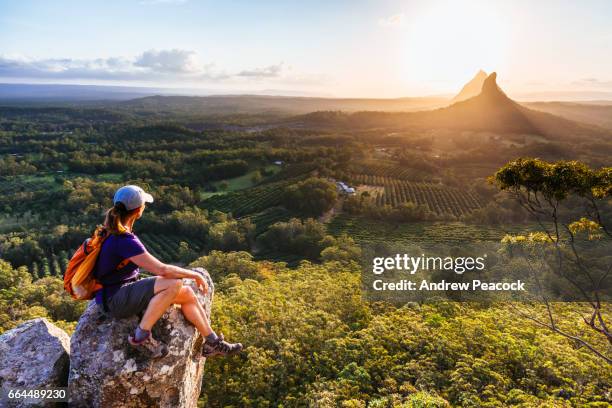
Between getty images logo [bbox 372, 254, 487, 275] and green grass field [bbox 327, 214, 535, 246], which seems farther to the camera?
green grass field [bbox 327, 214, 535, 246]

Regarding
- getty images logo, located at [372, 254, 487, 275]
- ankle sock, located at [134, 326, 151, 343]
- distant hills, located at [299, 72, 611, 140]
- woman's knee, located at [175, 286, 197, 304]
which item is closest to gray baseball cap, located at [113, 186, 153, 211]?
woman's knee, located at [175, 286, 197, 304]

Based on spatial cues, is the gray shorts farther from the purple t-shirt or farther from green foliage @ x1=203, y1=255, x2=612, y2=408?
green foliage @ x1=203, y1=255, x2=612, y2=408

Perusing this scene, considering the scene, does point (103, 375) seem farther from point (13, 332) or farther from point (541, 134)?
point (541, 134)

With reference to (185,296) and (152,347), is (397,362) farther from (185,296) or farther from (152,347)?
(152,347)

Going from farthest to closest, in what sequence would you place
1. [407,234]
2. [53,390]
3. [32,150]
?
[32,150], [407,234], [53,390]

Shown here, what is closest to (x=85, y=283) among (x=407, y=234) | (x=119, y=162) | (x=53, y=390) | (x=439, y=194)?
(x=53, y=390)

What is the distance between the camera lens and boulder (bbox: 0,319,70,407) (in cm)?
761

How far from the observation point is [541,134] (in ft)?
504

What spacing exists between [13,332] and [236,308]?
936 centimetres

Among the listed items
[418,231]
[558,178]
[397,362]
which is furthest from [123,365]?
[418,231]

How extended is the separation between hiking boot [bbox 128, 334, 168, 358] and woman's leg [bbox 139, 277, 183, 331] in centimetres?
27

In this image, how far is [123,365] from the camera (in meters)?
7.00

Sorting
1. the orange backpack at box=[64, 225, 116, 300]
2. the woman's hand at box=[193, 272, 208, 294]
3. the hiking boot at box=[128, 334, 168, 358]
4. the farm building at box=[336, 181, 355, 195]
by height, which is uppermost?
the orange backpack at box=[64, 225, 116, 300]

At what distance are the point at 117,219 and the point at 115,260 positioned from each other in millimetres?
849
